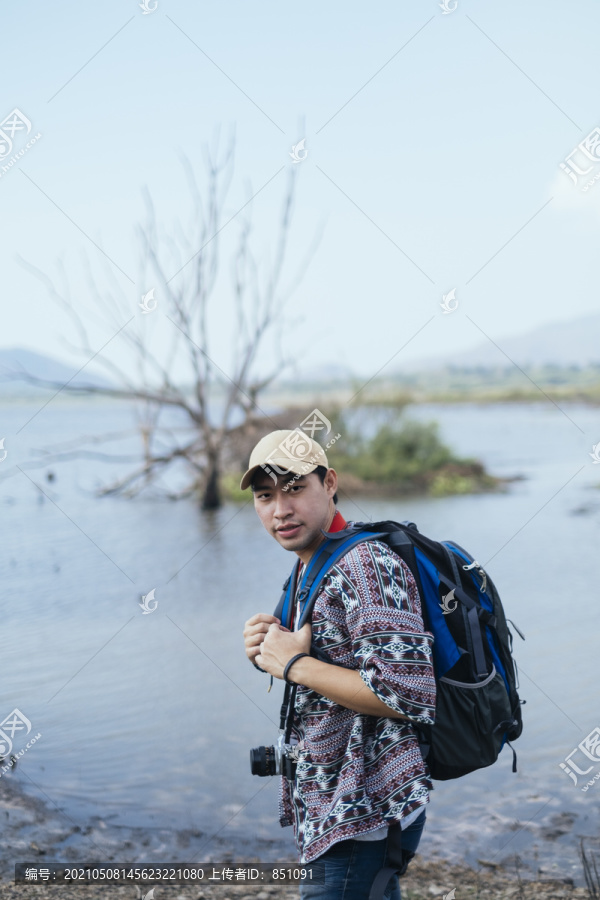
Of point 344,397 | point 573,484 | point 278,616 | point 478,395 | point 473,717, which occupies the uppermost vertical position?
point 478,395

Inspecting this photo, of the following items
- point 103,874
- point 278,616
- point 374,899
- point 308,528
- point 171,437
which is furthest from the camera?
point 171,437

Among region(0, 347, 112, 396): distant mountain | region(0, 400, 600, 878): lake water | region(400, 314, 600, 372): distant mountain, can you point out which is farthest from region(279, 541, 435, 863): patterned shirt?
region(400, 314, 600, 372): distant mountain

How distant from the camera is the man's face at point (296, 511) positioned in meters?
1.67

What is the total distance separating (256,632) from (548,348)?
1251 centimetres

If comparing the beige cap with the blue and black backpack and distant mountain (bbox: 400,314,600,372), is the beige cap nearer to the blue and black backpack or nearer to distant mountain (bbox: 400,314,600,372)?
the blue and black backpack

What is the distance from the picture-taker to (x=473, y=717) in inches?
62.7

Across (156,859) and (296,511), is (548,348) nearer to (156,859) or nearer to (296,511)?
(156,859)

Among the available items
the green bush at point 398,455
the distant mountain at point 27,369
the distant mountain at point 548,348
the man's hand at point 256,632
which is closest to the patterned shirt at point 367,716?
the man's hand at point 256,632

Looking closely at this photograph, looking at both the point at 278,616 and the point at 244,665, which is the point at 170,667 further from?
the point at 278,616

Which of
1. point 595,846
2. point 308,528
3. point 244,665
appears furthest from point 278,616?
point 244,665

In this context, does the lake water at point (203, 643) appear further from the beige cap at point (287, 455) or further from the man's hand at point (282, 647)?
the beige cap at point (287, 455)

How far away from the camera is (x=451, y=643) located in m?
1.59

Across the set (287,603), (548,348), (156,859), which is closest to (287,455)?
(287,603)

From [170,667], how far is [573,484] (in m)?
6.03
